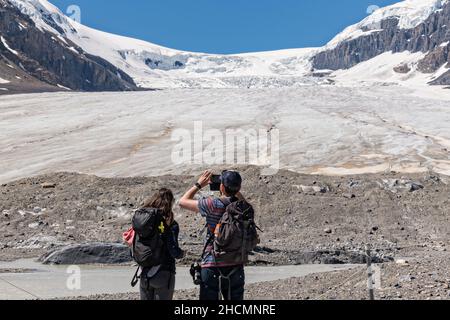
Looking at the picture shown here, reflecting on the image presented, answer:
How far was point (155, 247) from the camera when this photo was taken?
5.42m

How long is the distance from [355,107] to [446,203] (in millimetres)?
32048

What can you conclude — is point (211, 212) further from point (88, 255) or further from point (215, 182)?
point (88, 255)

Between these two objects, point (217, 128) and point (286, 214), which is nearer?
point (286, 214)

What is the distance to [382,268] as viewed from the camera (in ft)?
33.4

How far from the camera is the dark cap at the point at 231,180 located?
534 centimetres

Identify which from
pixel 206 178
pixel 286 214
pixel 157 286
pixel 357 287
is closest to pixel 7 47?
pixel 286 214

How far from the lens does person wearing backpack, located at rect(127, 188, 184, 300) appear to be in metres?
5.40

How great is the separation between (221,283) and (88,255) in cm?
956

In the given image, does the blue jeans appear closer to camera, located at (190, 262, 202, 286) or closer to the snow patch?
camera, located at (190, 262, 202, 286)

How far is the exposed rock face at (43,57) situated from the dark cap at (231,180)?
153 m

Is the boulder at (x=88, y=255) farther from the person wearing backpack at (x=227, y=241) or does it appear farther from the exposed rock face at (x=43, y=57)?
the exposed rock face at (x=43, y=57)

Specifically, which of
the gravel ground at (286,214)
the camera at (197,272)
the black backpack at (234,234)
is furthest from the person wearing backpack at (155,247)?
the gravel ground at (286,214)
